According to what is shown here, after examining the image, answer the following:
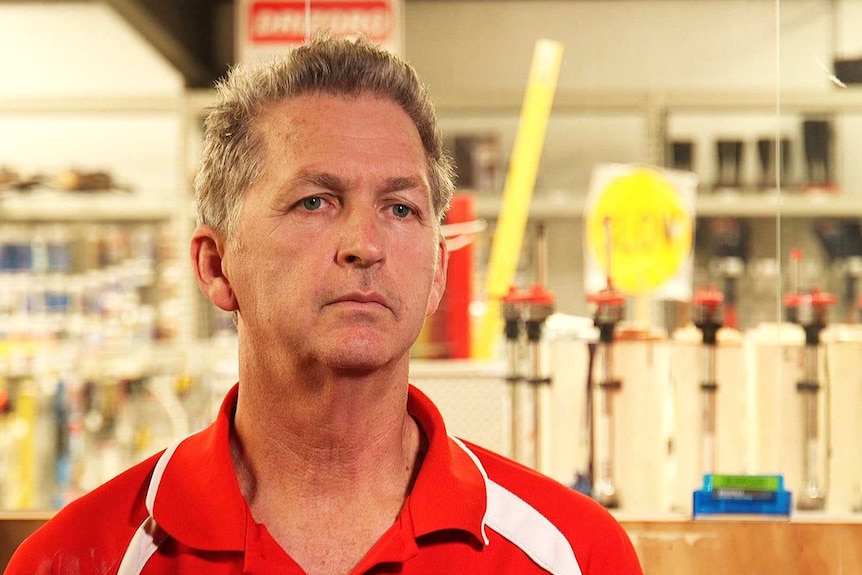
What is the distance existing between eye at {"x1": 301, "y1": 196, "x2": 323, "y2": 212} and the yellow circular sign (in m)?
1.50

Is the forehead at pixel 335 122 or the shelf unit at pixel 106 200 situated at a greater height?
the shelf unit at pixel 106 200

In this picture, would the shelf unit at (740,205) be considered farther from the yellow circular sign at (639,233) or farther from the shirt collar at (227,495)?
the shirt collar at (227,495)

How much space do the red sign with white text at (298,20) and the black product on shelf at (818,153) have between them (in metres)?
2.39

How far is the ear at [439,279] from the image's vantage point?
121 centimetres

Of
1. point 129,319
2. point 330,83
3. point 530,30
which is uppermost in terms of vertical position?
point 530,30

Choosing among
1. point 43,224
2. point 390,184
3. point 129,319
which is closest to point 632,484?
point 390,184

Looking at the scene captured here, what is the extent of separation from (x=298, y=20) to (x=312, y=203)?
101 inches

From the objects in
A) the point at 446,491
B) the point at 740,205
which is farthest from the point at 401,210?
the point at 740,205

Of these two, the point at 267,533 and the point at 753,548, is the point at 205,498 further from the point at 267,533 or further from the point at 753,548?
the point at 753,548

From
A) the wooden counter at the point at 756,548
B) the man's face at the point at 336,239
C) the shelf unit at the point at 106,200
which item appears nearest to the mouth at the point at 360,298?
the man's face at the point at 336,239

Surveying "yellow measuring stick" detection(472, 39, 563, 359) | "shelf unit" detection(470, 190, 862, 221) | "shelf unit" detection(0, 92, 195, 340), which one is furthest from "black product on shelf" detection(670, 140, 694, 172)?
"shelf unit" detection(0, 92, 195, 340)

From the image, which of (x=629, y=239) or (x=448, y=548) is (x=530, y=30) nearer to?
(x=629, y=239)

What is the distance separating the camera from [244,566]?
1.07 m

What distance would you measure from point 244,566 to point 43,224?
170 inches
